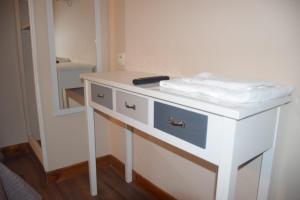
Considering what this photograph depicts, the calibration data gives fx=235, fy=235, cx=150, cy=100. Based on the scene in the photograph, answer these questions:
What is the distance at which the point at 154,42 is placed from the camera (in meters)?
1.59

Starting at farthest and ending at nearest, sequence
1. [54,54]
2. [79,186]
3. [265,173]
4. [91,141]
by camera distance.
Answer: [79,186]
[54,54]
[91,141]
[265,173]

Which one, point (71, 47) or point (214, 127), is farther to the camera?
point (71, 47)

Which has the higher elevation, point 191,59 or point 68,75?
point 191,59

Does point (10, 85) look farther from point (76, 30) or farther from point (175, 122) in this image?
point (175, 122)

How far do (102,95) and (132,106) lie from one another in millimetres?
345

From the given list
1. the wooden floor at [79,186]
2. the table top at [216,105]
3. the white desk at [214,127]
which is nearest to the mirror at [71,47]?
the wooden floor at [79,186]

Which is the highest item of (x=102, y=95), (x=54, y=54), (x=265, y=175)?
(x=54, y=54)

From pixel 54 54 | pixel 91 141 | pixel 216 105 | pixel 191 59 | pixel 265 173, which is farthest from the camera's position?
pixel 54 54

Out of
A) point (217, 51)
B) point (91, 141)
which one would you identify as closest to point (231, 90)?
point (217, 51)

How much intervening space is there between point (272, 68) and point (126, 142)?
4.22ft

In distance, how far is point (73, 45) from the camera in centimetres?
194

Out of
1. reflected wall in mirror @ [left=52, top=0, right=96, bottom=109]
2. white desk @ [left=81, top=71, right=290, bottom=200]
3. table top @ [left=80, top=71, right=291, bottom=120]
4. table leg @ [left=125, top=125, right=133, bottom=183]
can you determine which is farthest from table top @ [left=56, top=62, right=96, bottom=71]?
table top @ [left=80, top=71, right=291, bottom=120]

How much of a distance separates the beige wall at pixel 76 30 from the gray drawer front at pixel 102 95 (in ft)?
1.86

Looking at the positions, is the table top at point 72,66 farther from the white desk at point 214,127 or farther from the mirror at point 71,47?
the white desk at point 214,127
